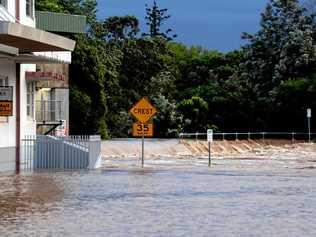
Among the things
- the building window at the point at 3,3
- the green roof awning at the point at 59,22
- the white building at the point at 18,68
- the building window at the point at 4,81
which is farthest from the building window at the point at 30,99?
the green roof awning at the point at 59,22

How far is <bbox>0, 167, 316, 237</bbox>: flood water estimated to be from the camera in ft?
47.1

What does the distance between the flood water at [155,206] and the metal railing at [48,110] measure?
12.0 metres

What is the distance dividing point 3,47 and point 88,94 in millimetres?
37005

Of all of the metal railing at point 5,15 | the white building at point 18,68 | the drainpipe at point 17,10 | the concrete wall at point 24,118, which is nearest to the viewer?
the white building at point 18,68

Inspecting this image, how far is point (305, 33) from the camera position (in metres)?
78.4

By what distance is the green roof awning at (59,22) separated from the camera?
1925 inches

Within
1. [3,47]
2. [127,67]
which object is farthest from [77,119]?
[3,47]

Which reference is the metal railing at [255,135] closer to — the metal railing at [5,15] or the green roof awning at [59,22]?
the green roof awning at [59,22]

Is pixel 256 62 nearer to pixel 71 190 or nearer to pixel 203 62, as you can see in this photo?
pixel 203 62

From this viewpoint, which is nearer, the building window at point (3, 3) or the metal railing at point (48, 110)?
the building window at point (3, 3)

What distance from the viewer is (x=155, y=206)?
18.1 m

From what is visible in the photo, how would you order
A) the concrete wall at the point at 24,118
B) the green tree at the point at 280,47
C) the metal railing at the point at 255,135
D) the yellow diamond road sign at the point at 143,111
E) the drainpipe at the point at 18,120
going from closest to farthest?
the drainpipe at the point at 18,120 → the concrete wall at the point at 24,118 → the yellow diamond road sign at the point at 143,111 → the metal railing at the point at 255,135 → the green tree at the point at 280,47

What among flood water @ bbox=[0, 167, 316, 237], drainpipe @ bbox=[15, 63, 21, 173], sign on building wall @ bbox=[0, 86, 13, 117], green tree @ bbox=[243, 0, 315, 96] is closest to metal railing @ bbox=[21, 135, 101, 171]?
drainpipe @ bbox=[15, 63, 21, 173]

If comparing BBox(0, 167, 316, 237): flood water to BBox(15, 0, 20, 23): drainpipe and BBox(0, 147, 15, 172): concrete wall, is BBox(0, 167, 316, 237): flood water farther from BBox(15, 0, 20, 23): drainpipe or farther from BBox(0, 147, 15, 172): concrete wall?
BBox(15, 0, 20, 23): drainpipe
